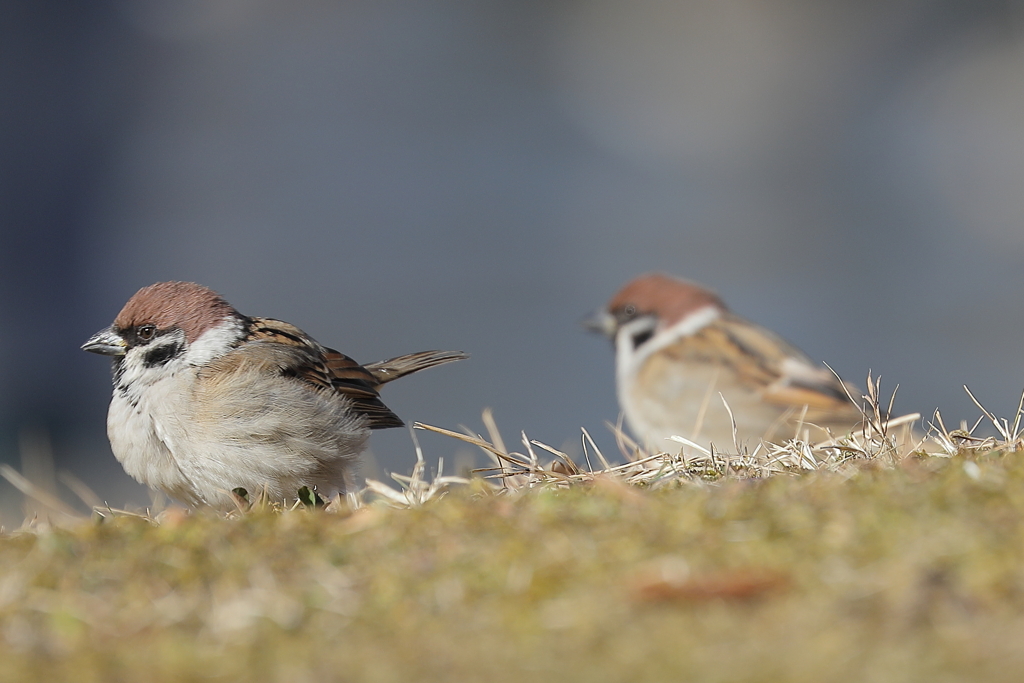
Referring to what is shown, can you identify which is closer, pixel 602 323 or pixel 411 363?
pixel 411 363

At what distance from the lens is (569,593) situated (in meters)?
1.68

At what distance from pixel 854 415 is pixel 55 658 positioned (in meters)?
5.40

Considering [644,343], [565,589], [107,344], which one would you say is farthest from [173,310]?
[644,343]

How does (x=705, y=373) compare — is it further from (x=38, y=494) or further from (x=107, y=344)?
(x=38, y=494)

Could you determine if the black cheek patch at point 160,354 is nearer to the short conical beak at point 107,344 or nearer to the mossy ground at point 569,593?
the short conical beak at point 107,344

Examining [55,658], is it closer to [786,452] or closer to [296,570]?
[296,570]

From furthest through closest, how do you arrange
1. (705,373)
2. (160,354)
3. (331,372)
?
1. (705,373)
2. (331,372)
3. (160,354)

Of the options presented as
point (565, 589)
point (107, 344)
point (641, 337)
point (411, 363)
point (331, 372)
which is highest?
point (107, 344)

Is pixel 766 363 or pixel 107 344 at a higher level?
pixel 107 344

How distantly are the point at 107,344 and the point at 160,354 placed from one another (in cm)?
27

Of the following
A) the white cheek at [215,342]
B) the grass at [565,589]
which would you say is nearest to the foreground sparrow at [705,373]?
the white cheek at [215,342]

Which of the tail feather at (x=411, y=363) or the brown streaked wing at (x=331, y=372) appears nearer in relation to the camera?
the brown streaked wing at (x=331, y=372)

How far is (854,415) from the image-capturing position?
20.3 feet

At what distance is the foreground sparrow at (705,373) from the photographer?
6.11 m
